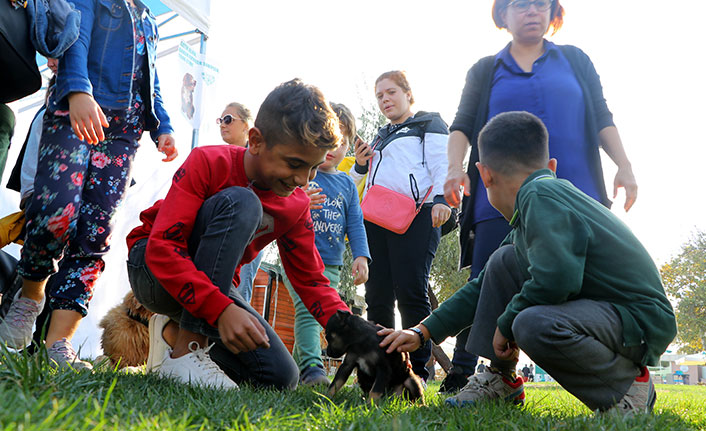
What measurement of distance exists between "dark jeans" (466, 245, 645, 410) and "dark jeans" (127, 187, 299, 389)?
4.07 ft

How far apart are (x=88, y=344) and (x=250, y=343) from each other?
4638mm

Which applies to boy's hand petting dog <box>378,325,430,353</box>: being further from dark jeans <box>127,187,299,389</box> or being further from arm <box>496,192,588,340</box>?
dark jeans <box>127,187,299,389</box>

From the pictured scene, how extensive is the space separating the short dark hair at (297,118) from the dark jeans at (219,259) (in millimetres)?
322

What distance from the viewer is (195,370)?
8.00ft

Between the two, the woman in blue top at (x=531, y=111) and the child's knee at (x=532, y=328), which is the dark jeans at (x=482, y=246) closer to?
the woman in blue top at (x=531, y=111)

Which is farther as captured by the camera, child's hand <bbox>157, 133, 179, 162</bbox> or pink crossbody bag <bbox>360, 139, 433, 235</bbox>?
pink crossbody bag <bbox>360, 139, 433, 235</bbox>

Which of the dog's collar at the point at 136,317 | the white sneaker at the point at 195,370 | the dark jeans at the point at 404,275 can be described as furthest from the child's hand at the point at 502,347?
the dog's collar at the point at 136,317

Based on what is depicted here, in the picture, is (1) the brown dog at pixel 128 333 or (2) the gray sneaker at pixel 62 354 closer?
(2) the gray sneaker at pixel 62 354

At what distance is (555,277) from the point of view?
2188mm

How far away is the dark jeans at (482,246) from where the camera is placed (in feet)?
11.0

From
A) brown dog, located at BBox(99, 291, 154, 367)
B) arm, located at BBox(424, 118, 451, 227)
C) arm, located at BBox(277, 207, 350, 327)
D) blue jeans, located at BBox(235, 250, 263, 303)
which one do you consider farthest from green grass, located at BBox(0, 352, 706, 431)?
brown dog, located at BBox(99, 291, 154, 367)

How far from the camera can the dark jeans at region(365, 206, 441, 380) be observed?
4.21m

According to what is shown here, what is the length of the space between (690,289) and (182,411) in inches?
1545

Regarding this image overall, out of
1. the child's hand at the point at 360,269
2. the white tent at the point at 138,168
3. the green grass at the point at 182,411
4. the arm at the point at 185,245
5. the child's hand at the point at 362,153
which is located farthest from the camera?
the white tent at the point at 138,168
